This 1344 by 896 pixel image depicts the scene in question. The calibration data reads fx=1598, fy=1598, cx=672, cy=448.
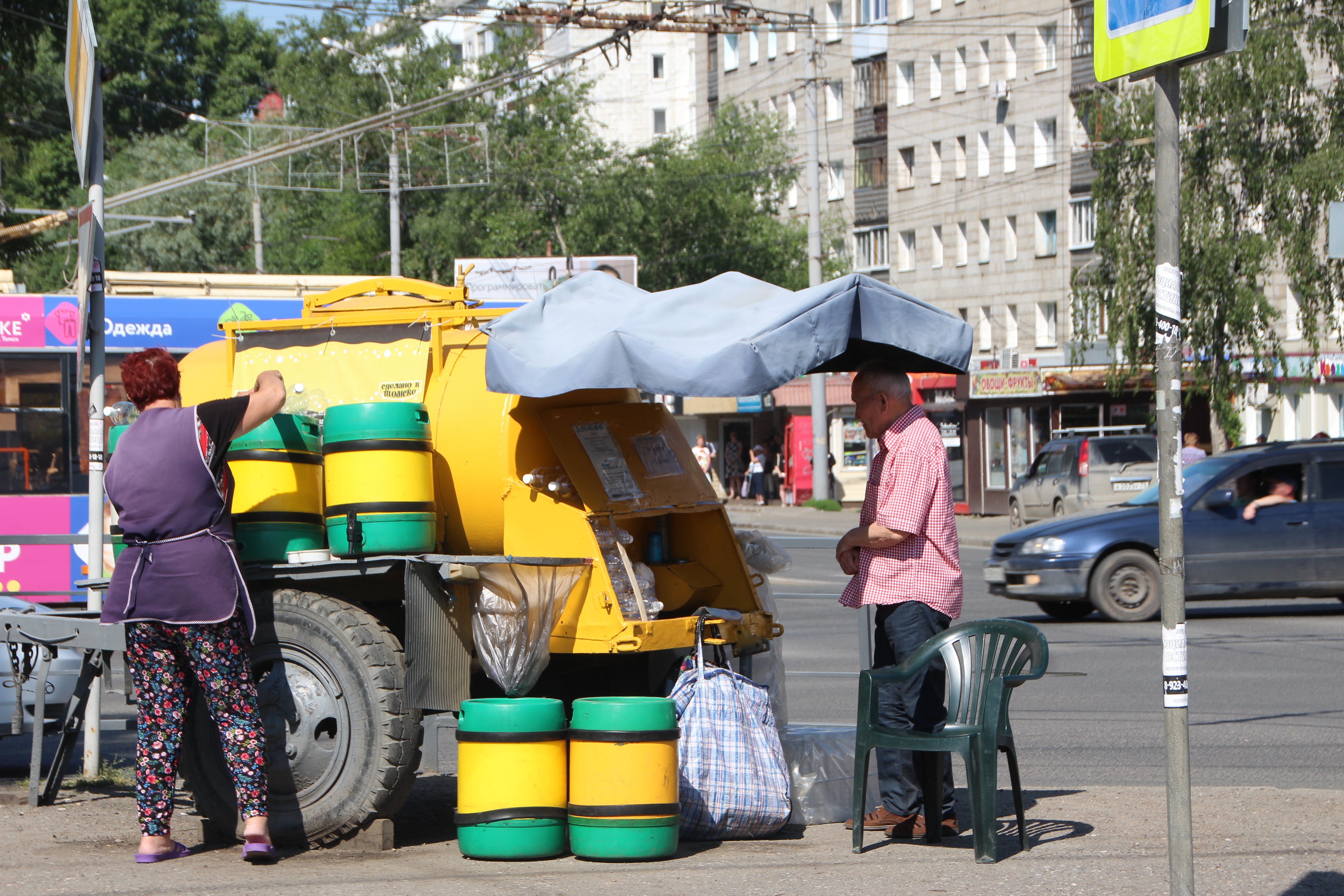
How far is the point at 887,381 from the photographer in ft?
21.4

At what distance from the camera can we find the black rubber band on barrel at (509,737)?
6020 mm

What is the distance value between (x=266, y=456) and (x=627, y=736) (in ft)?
6.21

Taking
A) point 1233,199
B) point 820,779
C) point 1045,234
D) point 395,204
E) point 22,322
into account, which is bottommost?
point 820,779

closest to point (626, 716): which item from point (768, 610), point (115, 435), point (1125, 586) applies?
point (768, 610)

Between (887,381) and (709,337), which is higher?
(709,337)

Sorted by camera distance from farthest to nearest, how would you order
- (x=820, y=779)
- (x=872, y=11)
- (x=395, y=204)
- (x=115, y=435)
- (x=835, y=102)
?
1. (x=835, y=102)
2. (x=872, y=11)
3. (x=395, y=204)
4. (x=115, y=435)
5. (x=820, y=779)

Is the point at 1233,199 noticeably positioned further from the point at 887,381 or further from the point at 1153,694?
the point at 887,381

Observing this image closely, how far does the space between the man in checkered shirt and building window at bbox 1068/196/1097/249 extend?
43635 mm

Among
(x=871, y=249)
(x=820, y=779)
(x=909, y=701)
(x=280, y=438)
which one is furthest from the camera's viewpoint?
(x=871, y=249)

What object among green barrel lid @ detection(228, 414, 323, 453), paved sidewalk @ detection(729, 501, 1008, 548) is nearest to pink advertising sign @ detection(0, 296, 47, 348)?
green barrel lid @ detection(228, 414, 323, 453)

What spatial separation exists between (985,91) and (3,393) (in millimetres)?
42978

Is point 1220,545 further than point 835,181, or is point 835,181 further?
point 835,181

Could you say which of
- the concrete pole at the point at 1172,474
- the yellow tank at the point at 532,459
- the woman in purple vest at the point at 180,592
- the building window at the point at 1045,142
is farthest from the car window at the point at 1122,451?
the concrete pole at the point at 1172,474

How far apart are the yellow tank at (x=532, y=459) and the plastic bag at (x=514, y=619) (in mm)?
111
